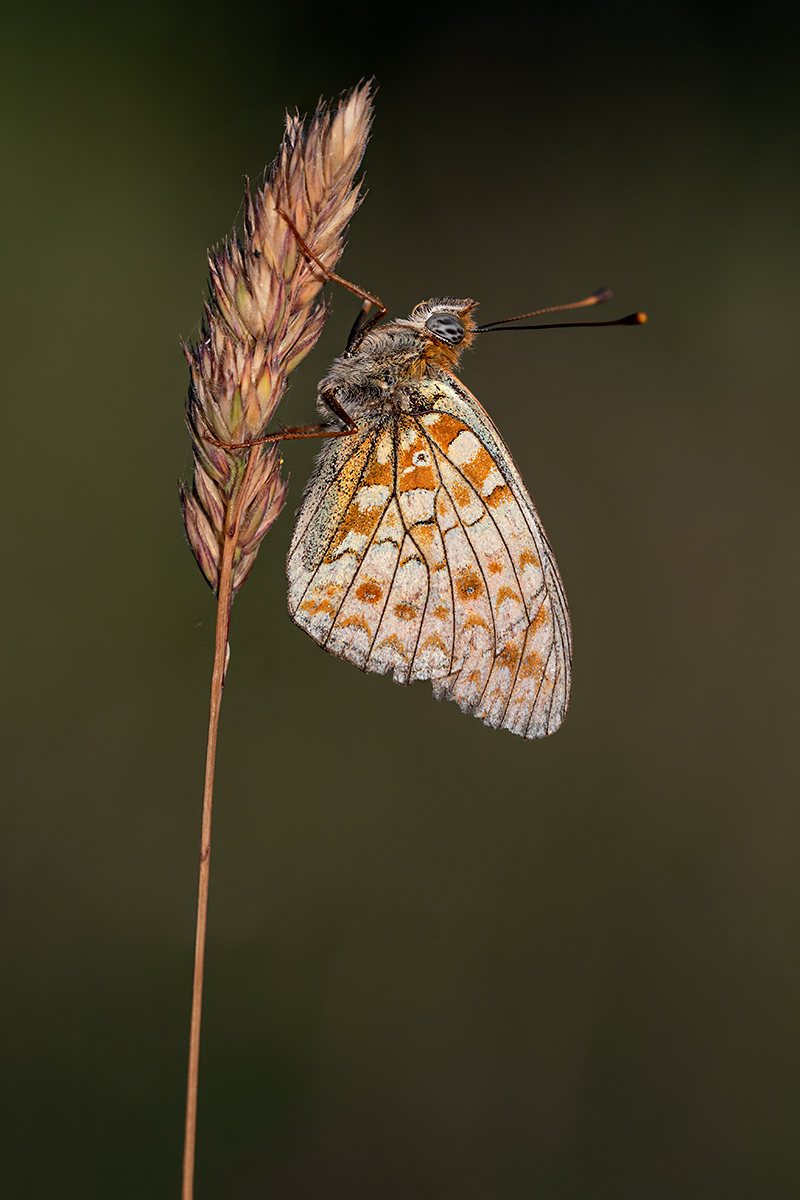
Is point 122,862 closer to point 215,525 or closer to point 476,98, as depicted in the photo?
point 215,525

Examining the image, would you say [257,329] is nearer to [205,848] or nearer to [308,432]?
[308,432]

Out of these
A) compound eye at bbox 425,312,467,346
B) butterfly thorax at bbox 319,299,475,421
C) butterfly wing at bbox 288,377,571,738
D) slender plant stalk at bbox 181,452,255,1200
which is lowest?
→ slender plant stalk at bbox 181,452,255,1200

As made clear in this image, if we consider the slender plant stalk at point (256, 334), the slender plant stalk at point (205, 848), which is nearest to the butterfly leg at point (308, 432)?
the slender plant stalk at point (256, 334)

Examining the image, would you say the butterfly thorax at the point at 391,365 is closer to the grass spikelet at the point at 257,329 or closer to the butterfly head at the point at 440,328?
the butterfly head at the point at 440,328

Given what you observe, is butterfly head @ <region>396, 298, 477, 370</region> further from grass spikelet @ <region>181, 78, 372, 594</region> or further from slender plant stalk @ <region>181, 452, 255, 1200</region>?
slender plant stalk @ <region>181, 452, 255, 1200</region>

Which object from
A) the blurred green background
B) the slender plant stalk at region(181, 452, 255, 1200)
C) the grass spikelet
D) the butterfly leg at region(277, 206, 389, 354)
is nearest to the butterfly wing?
the butterfly leg at region(277, 206, 389, 354)

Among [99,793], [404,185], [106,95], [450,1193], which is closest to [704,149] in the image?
[404,185]

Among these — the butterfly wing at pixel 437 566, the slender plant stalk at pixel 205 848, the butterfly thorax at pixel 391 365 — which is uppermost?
the butterfly thorax at pixel 391 365
